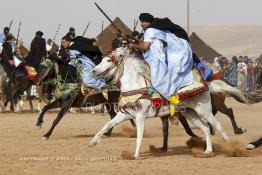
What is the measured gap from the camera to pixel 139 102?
12742 mm

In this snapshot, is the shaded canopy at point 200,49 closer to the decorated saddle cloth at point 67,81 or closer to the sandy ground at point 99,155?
the sandy ground at point 99,155

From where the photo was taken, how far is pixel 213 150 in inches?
550

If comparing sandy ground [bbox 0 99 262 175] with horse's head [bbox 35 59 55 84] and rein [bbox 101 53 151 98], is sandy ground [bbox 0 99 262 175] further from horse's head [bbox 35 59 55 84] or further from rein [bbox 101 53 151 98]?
horse's head [bbox 35 59 55 84]

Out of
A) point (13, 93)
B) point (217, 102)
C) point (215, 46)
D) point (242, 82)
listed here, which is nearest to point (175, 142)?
point (217, 102)

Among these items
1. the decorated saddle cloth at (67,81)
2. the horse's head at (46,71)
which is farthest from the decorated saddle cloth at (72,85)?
the horse's head at (46,71)

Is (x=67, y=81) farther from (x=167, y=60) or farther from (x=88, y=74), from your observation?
(x=167, y=60)

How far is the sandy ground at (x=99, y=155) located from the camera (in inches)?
449

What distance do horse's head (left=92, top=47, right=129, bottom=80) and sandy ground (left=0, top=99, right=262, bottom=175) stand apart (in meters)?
1.32

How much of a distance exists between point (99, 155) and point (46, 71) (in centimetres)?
519

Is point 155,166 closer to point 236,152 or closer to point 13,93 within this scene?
point 236,152

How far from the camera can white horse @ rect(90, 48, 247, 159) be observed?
502 inches

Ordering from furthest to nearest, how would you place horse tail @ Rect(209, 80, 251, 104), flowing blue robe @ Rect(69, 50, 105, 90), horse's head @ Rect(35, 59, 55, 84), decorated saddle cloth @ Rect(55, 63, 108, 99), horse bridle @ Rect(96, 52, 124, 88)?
horse's head @ Rect(35, 59, 55, 84) → decorated saddle cloth @ Rect(55, 63, 108, 99) → flowing blue robe @ Rect(69, 50, 105, 90) → horse tail @ Rect(209, 80, 251, 104) → horse bridle @ Rect(96, 52, 124, 88)

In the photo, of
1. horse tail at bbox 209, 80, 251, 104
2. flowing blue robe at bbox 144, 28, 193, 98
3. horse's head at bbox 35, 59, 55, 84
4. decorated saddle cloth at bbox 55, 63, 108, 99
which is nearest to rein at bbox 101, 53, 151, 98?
flowing blue robe at bbox 144, 28, 193, 98

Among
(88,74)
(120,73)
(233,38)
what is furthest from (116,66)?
(233,38)
